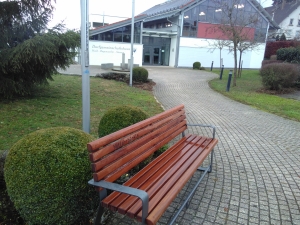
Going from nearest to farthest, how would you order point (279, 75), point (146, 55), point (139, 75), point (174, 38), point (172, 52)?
1. point (279, 75)
2. point (139, 75)
3. point (174, 38)
4. point (172, 52)
5. point (146, 55)

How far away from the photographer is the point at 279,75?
40.9 feet

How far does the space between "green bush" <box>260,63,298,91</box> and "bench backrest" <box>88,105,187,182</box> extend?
36.8ft

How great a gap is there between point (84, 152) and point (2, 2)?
6052 millimetres

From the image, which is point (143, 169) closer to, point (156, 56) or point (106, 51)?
point (106, 51)

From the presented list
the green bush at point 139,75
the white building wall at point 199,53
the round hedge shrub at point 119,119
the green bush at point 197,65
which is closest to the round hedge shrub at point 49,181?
the round hedge shrub at point 119,119

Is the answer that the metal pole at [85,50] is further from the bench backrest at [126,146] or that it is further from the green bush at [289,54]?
the green bush at [289,54]

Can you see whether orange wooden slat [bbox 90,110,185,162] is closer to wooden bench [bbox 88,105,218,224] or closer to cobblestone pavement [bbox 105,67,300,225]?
wooden bench [bbox 88,105,218,224]

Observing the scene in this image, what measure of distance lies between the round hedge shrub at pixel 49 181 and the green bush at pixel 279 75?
12.7m

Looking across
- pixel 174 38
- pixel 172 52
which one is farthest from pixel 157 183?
pixel 174 38

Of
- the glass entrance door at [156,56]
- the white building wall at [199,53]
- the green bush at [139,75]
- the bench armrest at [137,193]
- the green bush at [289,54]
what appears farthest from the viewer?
the glass entrance door at [156,56]

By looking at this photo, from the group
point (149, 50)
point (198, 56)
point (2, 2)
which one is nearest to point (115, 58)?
point (149, 50)

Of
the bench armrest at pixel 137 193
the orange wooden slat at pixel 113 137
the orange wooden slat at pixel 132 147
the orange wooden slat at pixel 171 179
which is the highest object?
the orange wooden slat at pixel 113 137

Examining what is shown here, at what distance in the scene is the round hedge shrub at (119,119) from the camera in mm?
3840

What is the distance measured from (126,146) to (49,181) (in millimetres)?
759
